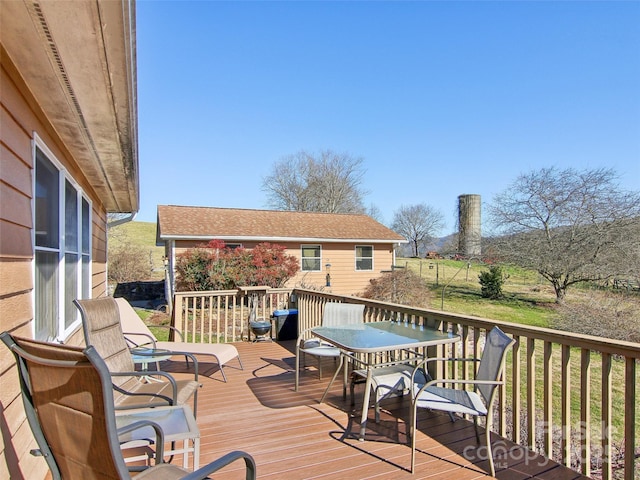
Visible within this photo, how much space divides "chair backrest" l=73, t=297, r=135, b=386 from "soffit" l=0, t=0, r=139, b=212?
1393 mm

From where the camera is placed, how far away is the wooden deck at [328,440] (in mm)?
2514

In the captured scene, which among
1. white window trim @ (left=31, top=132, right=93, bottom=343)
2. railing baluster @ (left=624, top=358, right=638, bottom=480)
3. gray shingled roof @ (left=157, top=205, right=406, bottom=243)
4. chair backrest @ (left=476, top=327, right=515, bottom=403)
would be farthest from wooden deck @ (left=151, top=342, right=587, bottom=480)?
gray shingled roof @ (left=157, top=205, right=406, bottom=243)

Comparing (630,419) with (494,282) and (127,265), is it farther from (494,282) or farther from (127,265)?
(127,265)

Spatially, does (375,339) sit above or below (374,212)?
below

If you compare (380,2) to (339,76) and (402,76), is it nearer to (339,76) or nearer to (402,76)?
(402,76)

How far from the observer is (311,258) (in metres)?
15.2

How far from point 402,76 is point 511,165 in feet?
23.6

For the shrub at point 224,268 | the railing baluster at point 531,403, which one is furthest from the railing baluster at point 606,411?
the shrub at point 224,268

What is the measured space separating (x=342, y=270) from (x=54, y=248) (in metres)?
13.0

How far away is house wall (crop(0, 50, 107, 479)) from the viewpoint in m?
1.86

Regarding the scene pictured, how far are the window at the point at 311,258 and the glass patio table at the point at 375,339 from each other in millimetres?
11111

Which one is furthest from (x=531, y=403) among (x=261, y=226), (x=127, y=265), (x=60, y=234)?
(x=127, y=265)

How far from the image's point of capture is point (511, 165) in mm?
16078

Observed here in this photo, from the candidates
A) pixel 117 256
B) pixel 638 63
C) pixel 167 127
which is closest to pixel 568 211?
pixel 638 63
